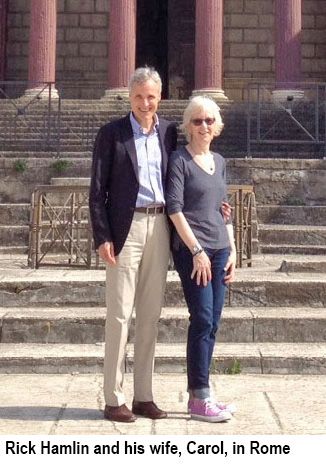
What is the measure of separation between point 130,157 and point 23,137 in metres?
12.8

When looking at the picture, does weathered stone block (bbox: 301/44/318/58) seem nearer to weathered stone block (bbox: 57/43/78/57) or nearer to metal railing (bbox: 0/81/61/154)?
weathered stone block (bbox: 57/43/78/57)

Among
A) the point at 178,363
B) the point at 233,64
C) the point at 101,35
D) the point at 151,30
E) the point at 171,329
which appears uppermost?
the point at 151,30

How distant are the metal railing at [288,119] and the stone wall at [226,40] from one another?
10.1 ft

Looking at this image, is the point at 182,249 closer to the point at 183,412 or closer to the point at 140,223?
the point at 140,223

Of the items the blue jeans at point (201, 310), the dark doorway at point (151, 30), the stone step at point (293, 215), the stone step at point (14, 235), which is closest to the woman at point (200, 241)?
the blue jeans at point (201, 310)

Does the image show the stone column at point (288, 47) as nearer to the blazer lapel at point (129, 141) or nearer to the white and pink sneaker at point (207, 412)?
the blazer lapel at point (129, 141)

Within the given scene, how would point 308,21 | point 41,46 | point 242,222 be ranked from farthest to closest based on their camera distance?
point 308,21, point 41,46, point 242,222

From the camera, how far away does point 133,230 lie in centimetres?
534

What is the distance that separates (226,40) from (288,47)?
15.2 ft

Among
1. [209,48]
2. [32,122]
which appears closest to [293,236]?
[32,122]

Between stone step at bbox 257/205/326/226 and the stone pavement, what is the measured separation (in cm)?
693

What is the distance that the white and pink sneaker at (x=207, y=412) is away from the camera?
209 inches

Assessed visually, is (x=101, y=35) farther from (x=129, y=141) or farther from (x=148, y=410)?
(x=148, y=410)

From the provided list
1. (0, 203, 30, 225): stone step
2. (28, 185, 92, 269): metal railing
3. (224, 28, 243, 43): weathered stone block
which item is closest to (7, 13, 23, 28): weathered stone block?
(224, 28, 243, 43): weathered stone block
